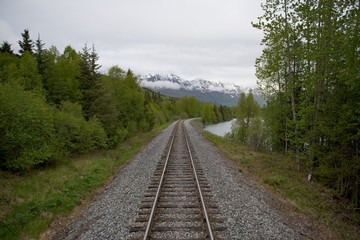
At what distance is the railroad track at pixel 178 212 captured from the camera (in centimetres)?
696

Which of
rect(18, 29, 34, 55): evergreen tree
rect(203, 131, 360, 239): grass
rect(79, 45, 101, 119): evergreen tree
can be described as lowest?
rect(203, 131, 360, 239): grass

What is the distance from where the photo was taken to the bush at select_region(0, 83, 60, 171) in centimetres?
1255

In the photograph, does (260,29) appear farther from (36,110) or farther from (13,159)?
(13,159)

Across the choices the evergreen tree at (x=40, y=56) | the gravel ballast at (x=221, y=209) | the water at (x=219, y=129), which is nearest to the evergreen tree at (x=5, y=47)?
the evergreen tree at (x=40, y=56)

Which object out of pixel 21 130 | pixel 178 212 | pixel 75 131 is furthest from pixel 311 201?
pixel 75 131

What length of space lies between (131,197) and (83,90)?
1670cm

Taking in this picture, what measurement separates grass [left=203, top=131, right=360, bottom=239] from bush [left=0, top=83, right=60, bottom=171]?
1090 centimetres

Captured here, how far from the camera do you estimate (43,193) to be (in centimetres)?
1098

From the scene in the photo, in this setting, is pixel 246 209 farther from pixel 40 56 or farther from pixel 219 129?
pixel 219 129

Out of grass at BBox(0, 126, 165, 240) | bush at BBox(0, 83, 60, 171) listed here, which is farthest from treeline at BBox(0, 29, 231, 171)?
grass at BBox(0, 126, 165, 240)

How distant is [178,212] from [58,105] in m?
16.1

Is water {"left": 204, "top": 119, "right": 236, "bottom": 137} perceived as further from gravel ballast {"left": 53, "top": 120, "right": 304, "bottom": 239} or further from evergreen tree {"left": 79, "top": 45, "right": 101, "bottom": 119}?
gravel ballast {"left": 53, "top": 120, "right": 304, "bottom": 239}

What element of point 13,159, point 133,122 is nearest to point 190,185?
point 13,159

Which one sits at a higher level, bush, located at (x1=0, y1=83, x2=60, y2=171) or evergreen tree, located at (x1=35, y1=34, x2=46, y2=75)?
evergreen tree, located at (x1=35, y1=34, x2=46, y2=75)
